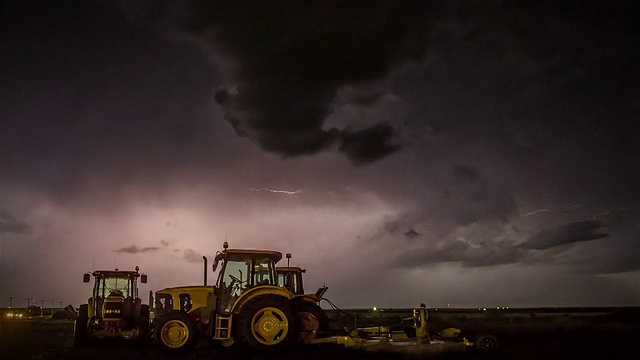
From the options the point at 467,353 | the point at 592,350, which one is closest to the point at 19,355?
the point at 467,353

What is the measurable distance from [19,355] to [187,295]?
4448 mm

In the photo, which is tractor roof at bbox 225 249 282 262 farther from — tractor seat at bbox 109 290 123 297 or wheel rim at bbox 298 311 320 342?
tractor seat at bbox 109 290 123 297

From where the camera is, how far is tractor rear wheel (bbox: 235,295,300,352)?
12.0 m

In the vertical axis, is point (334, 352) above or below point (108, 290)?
below

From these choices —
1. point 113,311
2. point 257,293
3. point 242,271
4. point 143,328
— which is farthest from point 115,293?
point 257,293

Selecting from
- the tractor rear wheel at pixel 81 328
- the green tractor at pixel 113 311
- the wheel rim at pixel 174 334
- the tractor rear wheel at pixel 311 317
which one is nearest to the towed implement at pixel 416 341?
the tractor rear wheel at pixel 311 317

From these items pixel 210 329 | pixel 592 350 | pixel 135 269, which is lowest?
pixel 592 350

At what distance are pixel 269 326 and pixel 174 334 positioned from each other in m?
2.73

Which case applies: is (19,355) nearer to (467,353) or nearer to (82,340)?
(82,340)

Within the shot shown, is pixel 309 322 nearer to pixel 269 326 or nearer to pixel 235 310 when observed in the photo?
pixel 269 326

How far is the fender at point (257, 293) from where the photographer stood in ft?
40.5

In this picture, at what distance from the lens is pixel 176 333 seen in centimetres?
1305

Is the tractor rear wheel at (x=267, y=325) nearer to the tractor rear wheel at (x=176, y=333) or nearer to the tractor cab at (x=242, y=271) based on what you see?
the tractor cab at (x=242, y=271)

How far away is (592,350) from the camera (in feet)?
45.6
